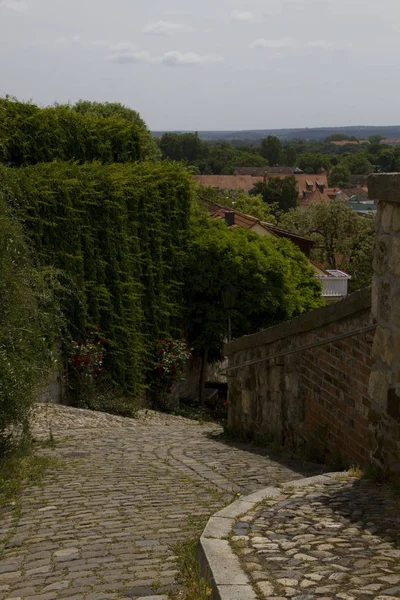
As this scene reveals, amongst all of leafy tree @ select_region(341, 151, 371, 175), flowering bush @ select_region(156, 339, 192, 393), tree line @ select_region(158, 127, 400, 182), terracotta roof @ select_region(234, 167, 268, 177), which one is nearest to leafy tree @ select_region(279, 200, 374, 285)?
flowering bush @ select_region(156, 339, 192, 393)

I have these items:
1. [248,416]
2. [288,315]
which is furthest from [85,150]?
[248,416]

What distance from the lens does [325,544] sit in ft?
15.1

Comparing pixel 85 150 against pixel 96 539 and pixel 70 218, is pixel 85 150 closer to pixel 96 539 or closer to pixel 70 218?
pixel 70 218

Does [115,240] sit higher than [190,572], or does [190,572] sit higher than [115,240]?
[115,240]

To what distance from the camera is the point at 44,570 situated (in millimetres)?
5148

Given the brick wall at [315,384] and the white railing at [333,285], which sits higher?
the brick wall at [315,384]

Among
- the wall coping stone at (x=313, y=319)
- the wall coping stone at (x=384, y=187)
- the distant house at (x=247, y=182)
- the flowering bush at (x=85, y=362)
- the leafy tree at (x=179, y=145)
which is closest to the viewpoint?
the wall coping stone at (x=384, y=187)

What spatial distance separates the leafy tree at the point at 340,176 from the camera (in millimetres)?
156250

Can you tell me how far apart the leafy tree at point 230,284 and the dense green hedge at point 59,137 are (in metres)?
2.57

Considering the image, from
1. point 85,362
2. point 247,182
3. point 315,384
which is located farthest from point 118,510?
point 247,182

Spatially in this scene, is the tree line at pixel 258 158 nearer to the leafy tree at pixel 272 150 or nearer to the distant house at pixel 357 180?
the leafy tree at pixel 272 150

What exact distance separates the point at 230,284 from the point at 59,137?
5.20 m

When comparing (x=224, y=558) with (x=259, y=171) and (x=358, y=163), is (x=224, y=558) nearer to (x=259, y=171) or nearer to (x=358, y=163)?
(x=259, y=171)

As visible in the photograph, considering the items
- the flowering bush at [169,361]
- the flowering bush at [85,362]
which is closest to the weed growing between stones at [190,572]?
the flowering bush at [85,362]
